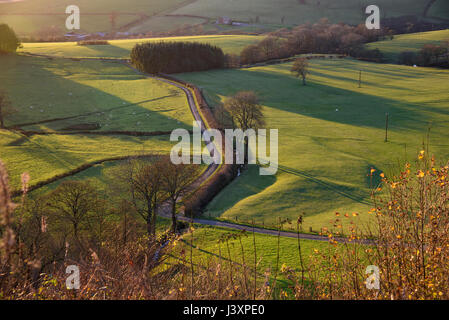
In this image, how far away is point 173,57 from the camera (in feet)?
408

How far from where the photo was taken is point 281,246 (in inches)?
1282

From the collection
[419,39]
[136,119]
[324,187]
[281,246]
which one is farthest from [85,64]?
[419,39]

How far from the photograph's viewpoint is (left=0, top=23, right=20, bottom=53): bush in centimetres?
12362

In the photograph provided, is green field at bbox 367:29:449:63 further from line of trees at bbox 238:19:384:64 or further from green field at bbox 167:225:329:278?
green field at bbox 167:225:329:278

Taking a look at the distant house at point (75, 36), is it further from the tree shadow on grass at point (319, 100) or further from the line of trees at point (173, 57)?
the tree shadow on grass at point (319, 100)

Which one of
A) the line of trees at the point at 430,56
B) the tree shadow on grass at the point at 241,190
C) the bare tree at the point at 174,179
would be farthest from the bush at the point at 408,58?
the bare tree at the point at 174,179

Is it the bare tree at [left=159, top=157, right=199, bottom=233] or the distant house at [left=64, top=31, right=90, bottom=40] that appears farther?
the distant house at [left=64, top=31, right=90, bottom=40]

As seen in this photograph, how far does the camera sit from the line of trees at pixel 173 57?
123 meters

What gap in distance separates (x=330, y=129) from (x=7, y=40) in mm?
108817

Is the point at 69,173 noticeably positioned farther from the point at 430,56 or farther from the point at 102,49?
the point at 430,56

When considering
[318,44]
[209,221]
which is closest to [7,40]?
[318,44]

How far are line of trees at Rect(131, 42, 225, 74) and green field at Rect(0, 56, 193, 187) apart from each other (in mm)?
6067

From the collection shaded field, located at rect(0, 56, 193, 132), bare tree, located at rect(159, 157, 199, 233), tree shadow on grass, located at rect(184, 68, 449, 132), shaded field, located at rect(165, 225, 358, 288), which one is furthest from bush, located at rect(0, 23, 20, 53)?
shaded field, located at rect(165, 225, 358, 288)

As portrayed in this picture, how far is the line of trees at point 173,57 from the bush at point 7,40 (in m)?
39.3
